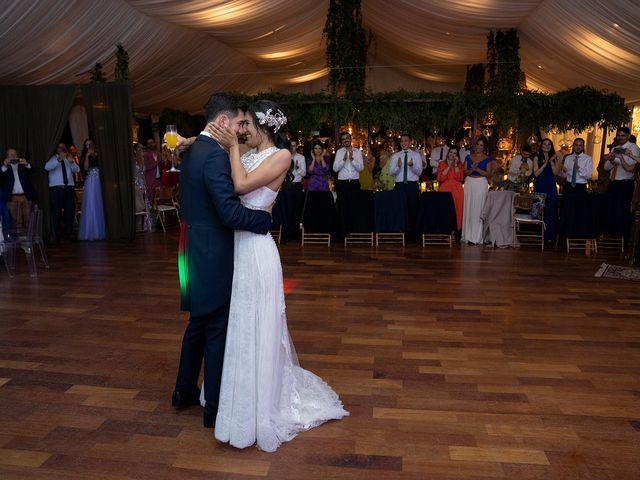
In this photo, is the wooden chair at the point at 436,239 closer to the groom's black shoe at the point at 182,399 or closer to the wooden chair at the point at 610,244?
the wooden chair at the point at 610,244

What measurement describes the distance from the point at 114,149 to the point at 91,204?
3.08 feet

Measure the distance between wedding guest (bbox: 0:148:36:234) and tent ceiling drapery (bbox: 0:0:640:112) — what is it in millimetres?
1759

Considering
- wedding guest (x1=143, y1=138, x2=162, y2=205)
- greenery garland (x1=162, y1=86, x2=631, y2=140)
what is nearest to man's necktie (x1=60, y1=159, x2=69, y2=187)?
wedding guest (x1=143, y1=138, x2=162, y2=205)

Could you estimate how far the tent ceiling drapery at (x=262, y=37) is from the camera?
8.15 m

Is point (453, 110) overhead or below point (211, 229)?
overhead

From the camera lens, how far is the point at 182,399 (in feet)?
9.62

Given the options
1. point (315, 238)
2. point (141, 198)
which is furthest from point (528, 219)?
point (141, 198)

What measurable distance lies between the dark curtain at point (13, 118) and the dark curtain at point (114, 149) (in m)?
0.97

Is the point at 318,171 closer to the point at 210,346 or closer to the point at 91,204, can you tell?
the point at 91,204

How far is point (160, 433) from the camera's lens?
270 centimetres

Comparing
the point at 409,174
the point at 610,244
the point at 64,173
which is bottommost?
the point at 610,244

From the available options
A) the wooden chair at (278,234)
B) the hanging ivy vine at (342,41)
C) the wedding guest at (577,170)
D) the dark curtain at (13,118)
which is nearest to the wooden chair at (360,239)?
the wooden chair at (278,234)

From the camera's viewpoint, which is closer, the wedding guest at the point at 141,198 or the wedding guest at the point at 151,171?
the wedding guest at the point at 141,198

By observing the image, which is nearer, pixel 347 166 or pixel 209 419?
pixel 209 419
